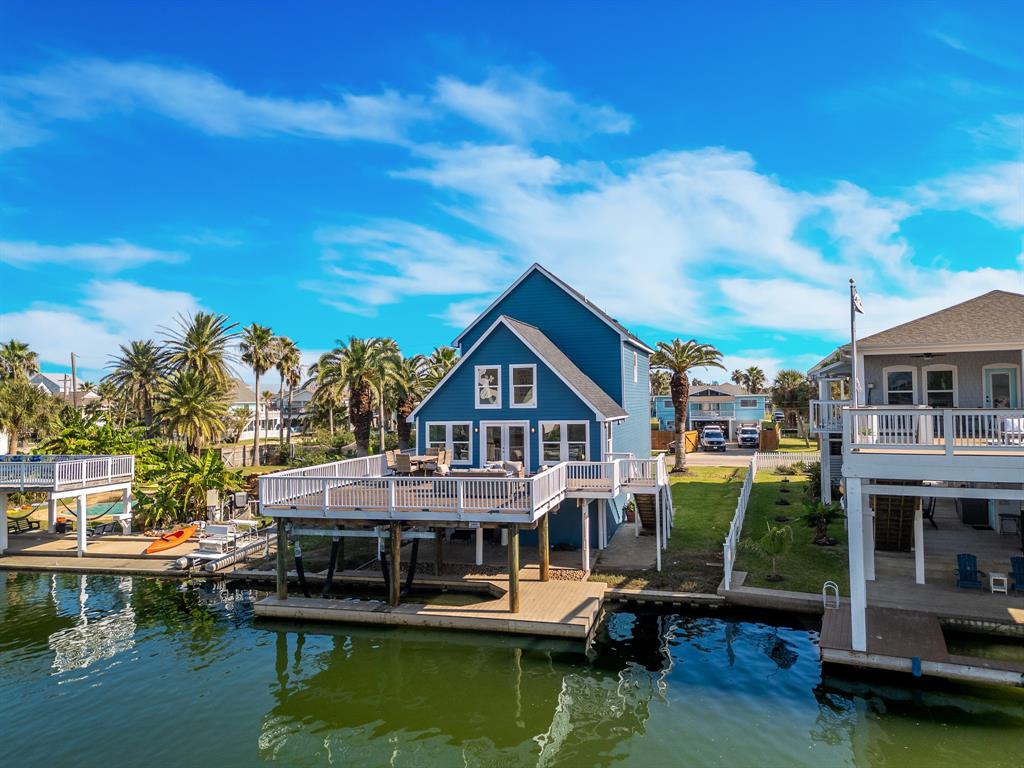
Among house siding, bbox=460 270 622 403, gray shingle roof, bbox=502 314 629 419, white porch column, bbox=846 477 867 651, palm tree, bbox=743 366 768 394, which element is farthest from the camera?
palm tree, bbox=743 366 768 394

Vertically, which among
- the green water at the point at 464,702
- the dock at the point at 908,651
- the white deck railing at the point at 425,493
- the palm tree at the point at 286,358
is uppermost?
the palm tree at the point at 286,358

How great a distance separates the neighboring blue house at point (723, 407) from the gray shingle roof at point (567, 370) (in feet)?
137

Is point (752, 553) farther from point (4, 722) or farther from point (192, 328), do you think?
point (192, 328)

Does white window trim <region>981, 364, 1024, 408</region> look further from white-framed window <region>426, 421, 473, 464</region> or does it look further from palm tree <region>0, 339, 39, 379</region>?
palm tree <region>0, 339, 39, 379</region>

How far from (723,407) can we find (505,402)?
49181 mm

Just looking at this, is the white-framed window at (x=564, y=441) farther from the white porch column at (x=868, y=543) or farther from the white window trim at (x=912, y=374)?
the white window trim at (x=912, y=374)

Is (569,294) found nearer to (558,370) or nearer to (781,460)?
(558,370)

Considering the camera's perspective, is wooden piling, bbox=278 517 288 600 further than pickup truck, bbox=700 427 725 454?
No

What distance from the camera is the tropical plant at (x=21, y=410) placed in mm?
41156

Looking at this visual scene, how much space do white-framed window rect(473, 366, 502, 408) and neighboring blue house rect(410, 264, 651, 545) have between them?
1.5 inches

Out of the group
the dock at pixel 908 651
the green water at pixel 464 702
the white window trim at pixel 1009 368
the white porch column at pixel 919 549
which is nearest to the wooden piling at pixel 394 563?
the green water at pixel 464 702

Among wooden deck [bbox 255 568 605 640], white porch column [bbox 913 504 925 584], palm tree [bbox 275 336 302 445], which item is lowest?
wooden deck [bbox 255 568 605 640]

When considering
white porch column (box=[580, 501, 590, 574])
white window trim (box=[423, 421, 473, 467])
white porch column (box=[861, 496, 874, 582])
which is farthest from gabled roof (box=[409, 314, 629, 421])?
white porch column (box=[861, 496, 874, 582])

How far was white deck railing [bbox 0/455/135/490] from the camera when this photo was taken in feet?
78.2
